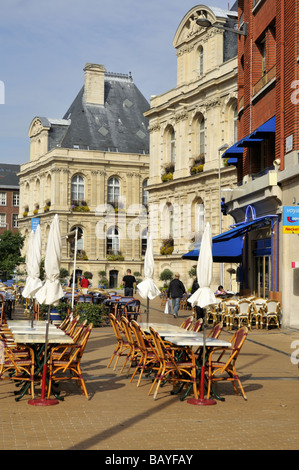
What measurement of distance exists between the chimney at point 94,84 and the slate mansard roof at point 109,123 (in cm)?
60

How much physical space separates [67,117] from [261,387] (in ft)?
224

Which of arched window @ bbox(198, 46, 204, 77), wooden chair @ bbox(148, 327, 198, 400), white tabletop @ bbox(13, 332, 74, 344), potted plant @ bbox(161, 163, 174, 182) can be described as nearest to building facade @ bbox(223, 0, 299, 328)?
wooden chair @ bbox(148, 327, 198, 400)

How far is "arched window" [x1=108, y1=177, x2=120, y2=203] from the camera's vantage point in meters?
70.7

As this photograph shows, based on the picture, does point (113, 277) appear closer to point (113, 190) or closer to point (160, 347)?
point (113, 190)

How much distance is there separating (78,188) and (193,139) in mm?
26308

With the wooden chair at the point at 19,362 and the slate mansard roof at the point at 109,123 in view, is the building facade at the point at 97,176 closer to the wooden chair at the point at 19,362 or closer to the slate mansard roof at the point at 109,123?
the slate mansard roof at the point at 109,123

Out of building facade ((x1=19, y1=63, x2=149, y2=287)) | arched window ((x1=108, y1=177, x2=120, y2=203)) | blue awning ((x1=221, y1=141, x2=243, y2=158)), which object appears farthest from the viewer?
arched window ((x1=108, y1=177, x2=120, y2=203))

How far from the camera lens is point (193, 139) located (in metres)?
45.7

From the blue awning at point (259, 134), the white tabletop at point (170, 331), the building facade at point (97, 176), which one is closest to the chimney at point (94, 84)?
the building facade at point (97, 176)

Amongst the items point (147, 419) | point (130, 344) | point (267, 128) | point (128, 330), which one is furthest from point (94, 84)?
point (147, 419)

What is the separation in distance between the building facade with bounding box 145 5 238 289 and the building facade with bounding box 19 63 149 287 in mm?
19059

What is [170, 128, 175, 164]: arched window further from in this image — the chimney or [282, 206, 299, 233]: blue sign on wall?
[282, 206, 299, 233]: blue sign on wall

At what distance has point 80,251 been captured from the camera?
67.6 metres
